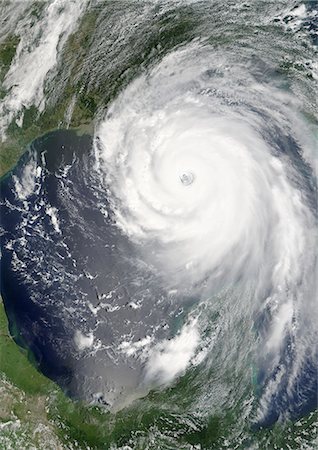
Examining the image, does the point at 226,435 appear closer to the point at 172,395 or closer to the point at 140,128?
the point at 172,395

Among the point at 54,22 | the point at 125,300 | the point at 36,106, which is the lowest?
the point at 125,300

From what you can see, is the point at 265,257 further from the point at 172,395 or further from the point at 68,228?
the point at 68,228

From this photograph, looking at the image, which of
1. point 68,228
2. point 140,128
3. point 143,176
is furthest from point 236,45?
point 68,228

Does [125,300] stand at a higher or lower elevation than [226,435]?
higher

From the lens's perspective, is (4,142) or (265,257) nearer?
(265,257)

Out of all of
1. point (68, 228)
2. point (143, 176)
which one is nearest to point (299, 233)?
point (143, 176)

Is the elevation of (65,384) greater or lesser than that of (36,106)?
lesser
